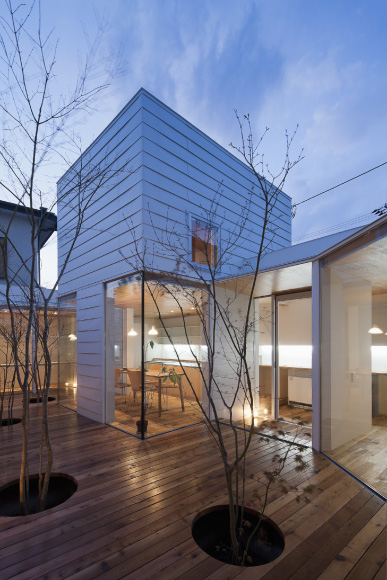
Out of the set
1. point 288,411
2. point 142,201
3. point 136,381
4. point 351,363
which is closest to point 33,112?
point 142,201

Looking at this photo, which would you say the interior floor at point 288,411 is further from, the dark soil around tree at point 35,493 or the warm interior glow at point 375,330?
the dark soil around tree at point 35,493

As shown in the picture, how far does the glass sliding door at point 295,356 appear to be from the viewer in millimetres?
6688

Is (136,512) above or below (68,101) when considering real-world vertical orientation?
below

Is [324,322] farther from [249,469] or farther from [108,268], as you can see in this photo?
[108,268]

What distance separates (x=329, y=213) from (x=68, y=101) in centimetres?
3184

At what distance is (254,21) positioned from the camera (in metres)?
4.29

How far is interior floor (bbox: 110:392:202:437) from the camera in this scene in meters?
5.03

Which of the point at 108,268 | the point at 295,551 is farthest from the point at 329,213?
the point at 295,551

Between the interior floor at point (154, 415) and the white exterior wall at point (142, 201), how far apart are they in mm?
472

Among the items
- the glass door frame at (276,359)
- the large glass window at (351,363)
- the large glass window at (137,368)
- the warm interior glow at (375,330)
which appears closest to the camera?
the large glass window at (351,363)

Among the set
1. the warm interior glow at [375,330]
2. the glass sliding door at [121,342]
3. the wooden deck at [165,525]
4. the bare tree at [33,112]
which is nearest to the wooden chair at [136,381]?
the glass sliding door at [121,342]

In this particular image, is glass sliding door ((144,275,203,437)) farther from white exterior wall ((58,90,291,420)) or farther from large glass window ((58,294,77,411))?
large glass window ((58,294,77,411))

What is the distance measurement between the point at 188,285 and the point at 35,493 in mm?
3439

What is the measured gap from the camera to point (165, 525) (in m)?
2.31
